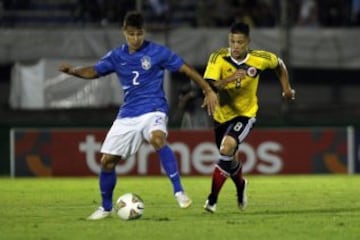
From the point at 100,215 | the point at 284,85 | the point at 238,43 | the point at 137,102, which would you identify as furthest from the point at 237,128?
the point at 100,215

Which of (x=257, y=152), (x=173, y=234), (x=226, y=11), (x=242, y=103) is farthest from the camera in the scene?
(x=226, y=11)

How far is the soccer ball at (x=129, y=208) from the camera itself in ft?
38.3

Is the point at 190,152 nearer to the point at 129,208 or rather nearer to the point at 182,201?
the point at 182,201

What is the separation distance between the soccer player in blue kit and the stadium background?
12456 mm

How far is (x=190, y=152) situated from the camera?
80.3 feet

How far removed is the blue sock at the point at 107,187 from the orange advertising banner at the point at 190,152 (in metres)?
12.4

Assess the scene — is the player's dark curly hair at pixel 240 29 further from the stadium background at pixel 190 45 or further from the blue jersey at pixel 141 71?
the stadium background at pixel 190 45

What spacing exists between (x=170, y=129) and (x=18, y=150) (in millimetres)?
3446

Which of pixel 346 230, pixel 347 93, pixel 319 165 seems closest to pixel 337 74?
pixel 347 93

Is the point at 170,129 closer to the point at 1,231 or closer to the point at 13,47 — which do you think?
the point at 13,47

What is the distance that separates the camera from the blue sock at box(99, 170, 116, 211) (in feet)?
39.3

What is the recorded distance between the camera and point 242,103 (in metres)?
12.9

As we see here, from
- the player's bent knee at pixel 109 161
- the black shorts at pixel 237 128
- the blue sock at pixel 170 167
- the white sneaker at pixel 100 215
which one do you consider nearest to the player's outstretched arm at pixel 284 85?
the black shorts at pixel 237 128

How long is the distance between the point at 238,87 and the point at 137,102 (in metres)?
1.31
